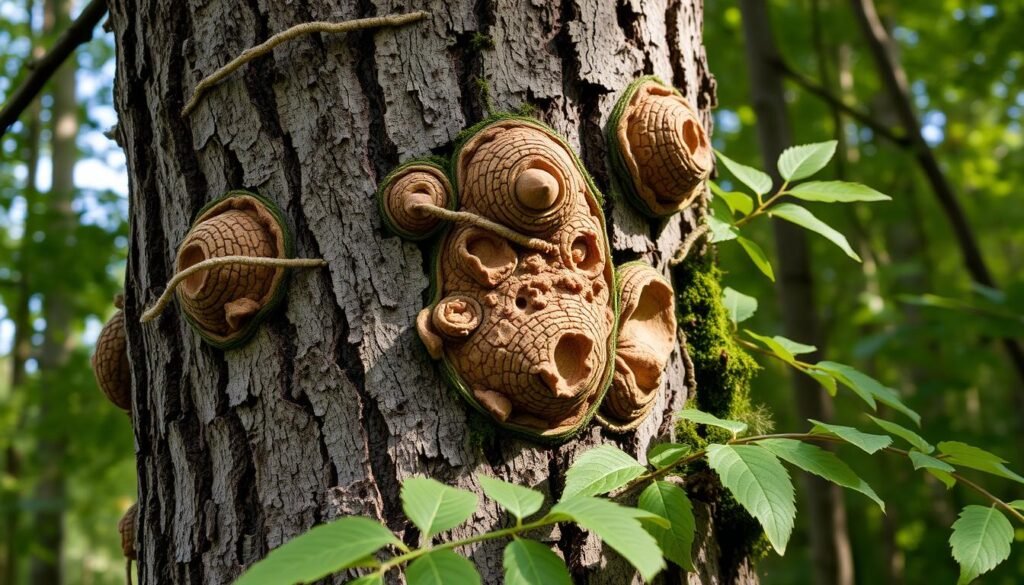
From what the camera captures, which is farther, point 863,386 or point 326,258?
point 863,386

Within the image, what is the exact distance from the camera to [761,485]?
1.20 m

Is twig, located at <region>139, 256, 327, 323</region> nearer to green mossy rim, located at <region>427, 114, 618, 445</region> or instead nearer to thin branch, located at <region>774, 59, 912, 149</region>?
green mossy rim, located at <region>427, 114, 618, 445</region>

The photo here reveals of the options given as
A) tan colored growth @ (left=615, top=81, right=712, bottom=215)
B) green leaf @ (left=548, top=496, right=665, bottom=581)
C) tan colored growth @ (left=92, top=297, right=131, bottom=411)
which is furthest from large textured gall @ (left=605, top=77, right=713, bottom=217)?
tan colored growth @ (left=92, top=297, right=131, bottom=411)

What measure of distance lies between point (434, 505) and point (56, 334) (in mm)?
8146

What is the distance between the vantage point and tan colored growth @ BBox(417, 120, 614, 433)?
4.03 ft

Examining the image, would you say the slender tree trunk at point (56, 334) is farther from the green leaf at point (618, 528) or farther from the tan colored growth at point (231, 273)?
the green leaf at point (618, 528)

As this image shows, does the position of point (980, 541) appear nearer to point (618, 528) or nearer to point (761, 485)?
point (761, 485)

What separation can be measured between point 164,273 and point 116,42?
20.3 inches

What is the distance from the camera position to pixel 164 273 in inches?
58.6

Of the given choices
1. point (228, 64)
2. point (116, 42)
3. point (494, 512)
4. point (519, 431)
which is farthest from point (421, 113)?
point (116, 42)

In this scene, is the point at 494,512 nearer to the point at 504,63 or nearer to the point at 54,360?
the point at 504,63

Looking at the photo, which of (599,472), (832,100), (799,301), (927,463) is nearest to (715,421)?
(599,472)

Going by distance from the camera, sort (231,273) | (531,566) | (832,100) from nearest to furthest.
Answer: (531,566) → (231,273) → (832,100)

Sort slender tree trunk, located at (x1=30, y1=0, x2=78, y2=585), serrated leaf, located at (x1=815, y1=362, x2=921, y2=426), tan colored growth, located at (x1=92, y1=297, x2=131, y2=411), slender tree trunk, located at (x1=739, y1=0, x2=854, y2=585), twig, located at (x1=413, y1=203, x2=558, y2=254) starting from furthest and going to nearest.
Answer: slender tree trunk, located at (x1=30, y1=0, x2=78, y2=585), slender tree trunk, located at (x1=739, y1=0, x2=854, y2=585), tan colored growth, located at (x1=92, y1=297, x2=131, y2=411), serrated leaf, located at (x1=815, y1=362, x2=921, y2=426), twig, located at (x1=413, y1=203, x2=558, y2=254)
